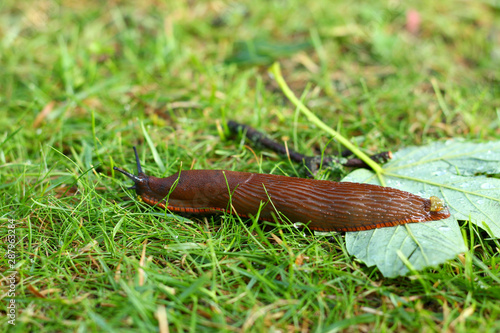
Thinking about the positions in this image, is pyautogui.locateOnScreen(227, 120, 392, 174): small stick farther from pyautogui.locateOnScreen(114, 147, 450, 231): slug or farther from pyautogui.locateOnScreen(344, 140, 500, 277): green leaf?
pyautogui.locateOnScreen(114, 147, 450, 231): slug

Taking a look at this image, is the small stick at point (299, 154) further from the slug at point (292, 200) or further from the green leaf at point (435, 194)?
the slug at point (292, 200)

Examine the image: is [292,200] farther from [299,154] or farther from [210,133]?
[210,133]

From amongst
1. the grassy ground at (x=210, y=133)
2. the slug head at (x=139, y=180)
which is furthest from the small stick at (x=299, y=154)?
the slug head at (x=139, y=180)

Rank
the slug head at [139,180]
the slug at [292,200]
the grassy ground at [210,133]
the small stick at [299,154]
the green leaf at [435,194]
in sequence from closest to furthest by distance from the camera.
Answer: the grassy ground at [210,133] → the green leaf at [435,194] → the slug at [292,200] → the slug head at [139,180] → the small stick at [299,154]

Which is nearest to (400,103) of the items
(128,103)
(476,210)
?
(476,210)

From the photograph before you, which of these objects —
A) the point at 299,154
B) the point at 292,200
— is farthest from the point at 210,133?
the point at 292,200

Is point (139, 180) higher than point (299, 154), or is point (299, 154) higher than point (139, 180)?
point (299, 154)
